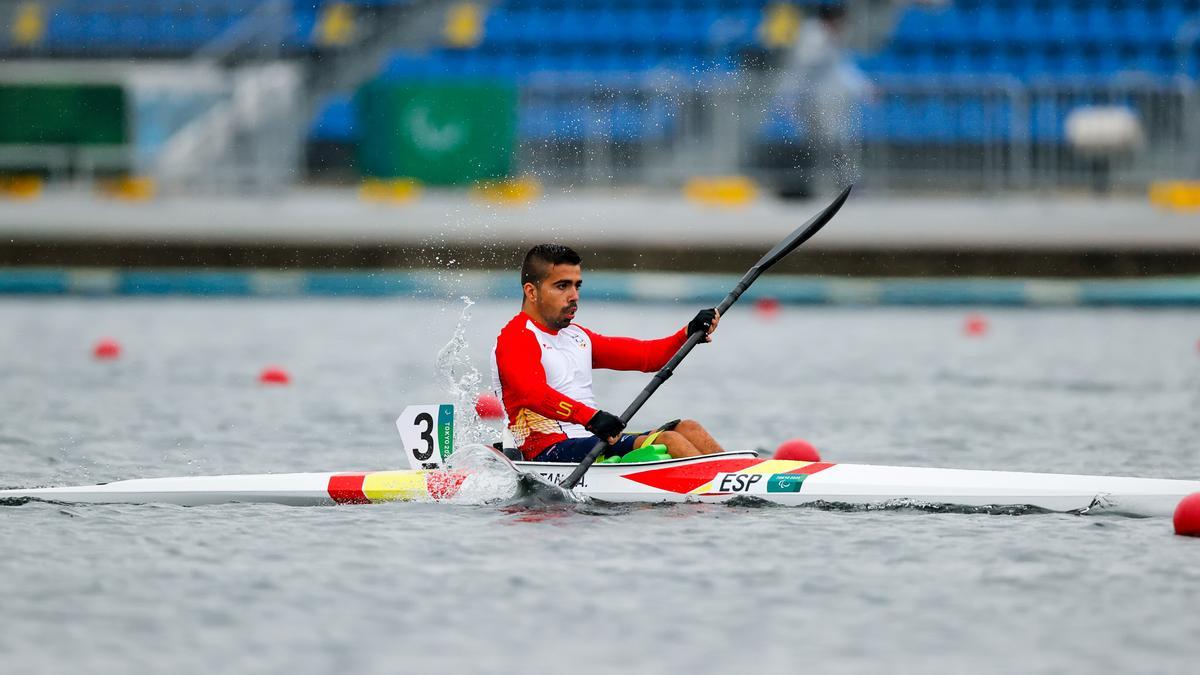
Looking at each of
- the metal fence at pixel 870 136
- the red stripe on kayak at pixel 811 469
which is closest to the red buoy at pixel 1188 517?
the red stripe on kayak at pixel 811 469

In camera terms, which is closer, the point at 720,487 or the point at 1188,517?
the point at 1188,517

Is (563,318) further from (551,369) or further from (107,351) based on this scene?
(107,351)

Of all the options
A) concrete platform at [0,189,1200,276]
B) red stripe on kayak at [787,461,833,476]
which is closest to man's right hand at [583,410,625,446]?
red stripe on kayak at [787,461,833,476]

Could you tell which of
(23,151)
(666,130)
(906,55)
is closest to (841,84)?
(666,130)

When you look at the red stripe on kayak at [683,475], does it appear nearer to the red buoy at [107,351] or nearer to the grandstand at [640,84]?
the red buoy at [107,351]

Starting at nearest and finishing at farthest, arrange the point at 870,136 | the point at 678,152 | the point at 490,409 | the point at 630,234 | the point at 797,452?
the point at 797,452 < the point at 490,409 < the point at 630,234 < the point at 870,136 < the point at 678,152

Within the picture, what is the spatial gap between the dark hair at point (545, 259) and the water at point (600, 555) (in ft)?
3.13

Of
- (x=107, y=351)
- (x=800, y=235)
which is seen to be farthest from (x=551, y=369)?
(x=107, y=351)

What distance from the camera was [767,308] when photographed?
18.5 m

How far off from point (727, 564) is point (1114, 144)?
14.2 metres

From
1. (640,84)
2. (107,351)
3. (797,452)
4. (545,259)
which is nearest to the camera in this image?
(545,259)

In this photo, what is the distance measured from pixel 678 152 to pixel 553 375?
41.8 feet

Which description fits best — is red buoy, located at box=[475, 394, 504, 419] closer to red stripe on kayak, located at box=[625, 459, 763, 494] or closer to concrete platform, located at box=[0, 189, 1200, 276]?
red stripe on kayak, located at box=[625, 459, 763, 494]

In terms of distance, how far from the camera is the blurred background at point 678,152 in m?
18.9
